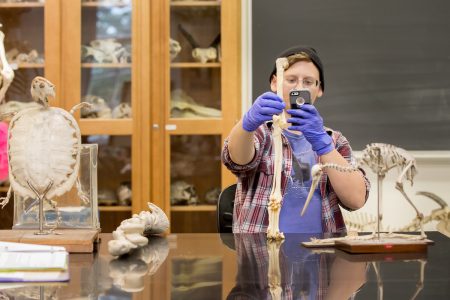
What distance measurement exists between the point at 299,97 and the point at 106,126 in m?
1.76

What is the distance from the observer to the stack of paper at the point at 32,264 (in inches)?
42.7

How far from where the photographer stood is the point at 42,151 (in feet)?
4.74

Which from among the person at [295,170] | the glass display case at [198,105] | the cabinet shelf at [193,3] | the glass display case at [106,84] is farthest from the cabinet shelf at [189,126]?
the person at [295,170]

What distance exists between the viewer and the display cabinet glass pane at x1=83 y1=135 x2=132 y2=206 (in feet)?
11.0

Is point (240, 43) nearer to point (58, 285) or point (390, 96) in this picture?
point (390, 96)

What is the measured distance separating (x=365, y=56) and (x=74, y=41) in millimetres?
1520

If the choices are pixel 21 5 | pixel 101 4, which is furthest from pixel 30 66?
pixel 101 4

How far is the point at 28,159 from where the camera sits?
144 centimetres

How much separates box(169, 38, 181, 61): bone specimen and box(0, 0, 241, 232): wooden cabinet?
22 millimetres

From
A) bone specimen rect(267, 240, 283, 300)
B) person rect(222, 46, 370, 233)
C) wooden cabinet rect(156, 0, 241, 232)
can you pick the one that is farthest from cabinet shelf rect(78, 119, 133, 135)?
bone specimen rect(267, 240, 283, 300)

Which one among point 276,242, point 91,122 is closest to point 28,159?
point 276,242

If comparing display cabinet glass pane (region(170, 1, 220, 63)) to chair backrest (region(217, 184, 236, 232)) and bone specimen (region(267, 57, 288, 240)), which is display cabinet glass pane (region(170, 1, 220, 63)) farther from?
bone specimen (region(267, 57, 288, 240))

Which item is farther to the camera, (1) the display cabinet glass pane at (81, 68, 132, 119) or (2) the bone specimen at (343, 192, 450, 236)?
(1) the display cabinet glass pane at (81, 68, 132, 119)

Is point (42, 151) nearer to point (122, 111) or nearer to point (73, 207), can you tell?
point (73, 207)
